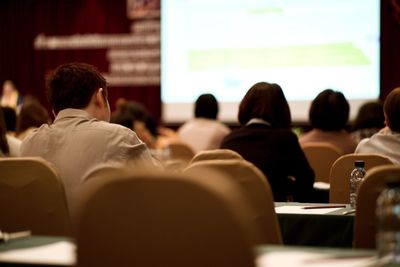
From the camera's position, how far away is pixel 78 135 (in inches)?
124

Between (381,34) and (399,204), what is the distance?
740cm

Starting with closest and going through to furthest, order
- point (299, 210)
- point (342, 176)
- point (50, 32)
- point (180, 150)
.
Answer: point (299, 210), point (342, 176), point (180, 150), point (50, 32)

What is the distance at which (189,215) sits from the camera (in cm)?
154

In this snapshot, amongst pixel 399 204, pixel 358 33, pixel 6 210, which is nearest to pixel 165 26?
pixel 358 33

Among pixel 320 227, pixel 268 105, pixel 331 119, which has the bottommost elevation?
pixel 320 227

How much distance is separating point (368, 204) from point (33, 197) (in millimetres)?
1173

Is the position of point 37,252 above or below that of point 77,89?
below

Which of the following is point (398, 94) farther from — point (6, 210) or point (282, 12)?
point (282, 12)

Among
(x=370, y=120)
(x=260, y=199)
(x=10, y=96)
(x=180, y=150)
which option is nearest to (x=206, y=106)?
(x=180, y=150)

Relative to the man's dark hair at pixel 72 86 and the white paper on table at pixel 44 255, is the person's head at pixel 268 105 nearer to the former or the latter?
the man's dark hair at pixel 72 86

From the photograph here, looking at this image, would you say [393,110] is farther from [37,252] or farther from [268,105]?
[37,252]

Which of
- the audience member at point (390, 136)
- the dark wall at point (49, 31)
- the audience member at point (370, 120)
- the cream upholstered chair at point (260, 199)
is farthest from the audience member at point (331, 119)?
the dark wall at point (49, 31)

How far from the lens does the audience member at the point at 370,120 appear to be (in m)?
6.16

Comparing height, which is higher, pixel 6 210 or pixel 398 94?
pixel 398 94
